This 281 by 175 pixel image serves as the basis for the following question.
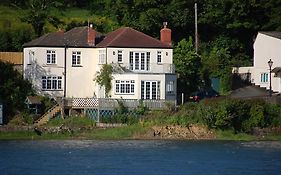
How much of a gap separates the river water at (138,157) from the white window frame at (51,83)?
39.2 feet

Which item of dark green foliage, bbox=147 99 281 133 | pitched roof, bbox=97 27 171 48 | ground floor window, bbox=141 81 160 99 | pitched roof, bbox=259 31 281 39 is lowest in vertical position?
dark green foliage, bbox=147 99 281 133

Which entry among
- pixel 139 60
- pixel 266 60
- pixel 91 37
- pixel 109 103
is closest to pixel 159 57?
pixel 139 60

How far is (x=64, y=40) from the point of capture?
3538 inches

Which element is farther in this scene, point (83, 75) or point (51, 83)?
point (83, 75)

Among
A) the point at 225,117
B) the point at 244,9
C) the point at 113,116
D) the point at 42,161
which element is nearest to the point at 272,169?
the point at 42,161

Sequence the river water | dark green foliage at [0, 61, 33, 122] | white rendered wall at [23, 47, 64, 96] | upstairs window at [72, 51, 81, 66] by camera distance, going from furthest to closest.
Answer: upstairs window at [72, 51, 81, 66] → white rendered wall at [23, 47, 64, 96] → dark green foliage at [0, 61, 33, 122] → the river water

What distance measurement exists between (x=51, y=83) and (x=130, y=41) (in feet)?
23.0

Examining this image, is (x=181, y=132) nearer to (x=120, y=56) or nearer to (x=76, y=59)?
(x=120, y=56)

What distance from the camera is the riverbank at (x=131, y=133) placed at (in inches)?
3123

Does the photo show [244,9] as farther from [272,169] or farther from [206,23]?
[272,169]

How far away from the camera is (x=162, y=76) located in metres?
87.2

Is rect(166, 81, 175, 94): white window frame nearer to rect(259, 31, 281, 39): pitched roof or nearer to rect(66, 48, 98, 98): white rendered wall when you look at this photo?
rect(66, 48, 98, 98): white rendered wall

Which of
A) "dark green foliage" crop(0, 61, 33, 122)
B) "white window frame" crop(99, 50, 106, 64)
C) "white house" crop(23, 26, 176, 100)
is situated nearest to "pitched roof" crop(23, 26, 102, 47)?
"white house" crop(23, 26, 176, 100)

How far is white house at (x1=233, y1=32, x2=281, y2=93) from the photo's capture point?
9481cm
